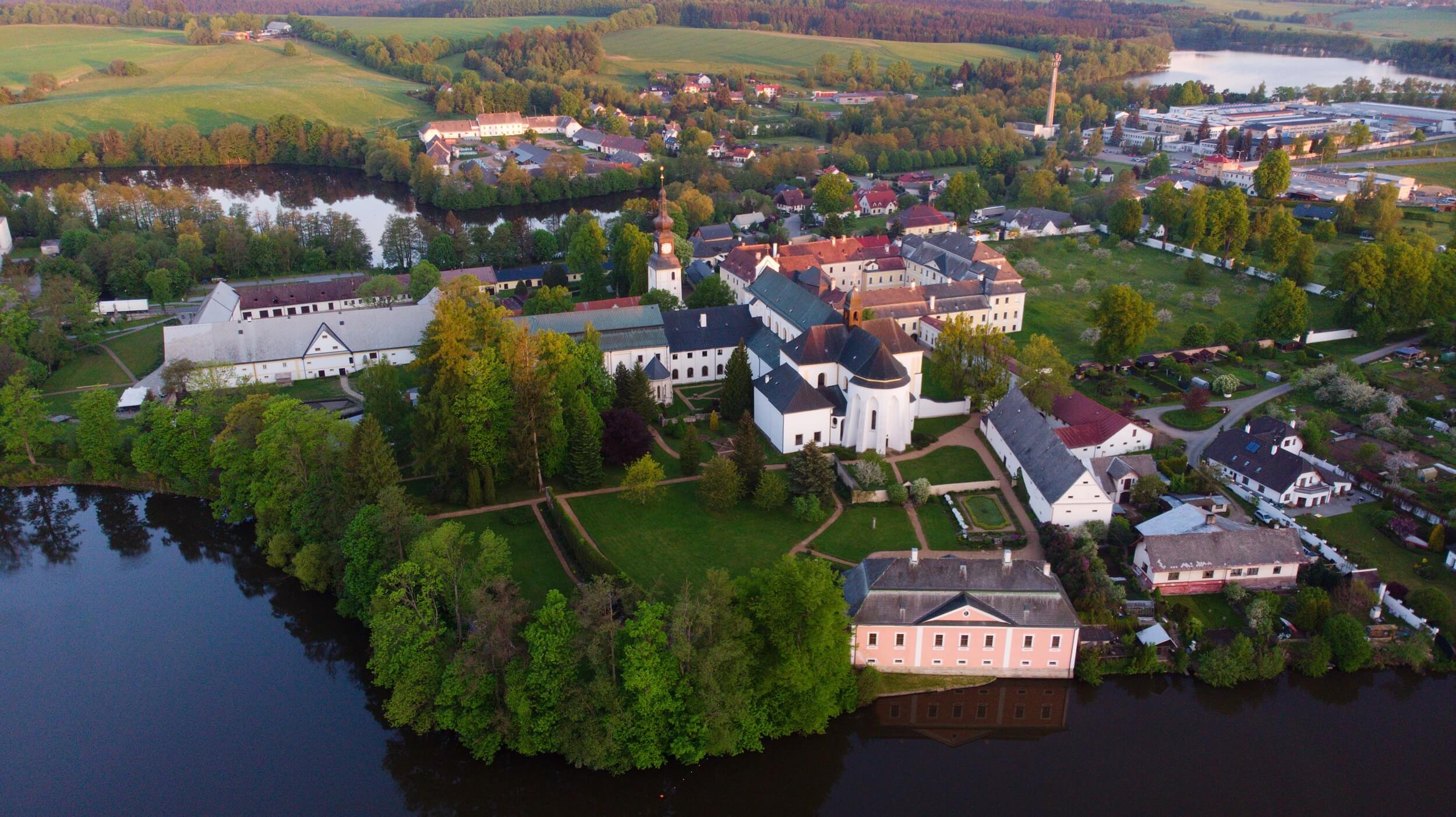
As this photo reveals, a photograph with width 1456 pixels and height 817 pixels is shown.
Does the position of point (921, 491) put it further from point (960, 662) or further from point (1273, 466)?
point (1273, 466)

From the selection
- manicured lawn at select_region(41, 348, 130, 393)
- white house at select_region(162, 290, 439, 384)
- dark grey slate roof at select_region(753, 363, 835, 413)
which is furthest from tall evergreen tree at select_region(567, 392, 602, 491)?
manicured lawn at select_region(41, 348, 130, 393)

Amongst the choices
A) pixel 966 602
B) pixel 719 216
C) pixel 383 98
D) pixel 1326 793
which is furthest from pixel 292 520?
pixel 383 98

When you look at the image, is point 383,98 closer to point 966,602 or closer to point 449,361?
point 449,361

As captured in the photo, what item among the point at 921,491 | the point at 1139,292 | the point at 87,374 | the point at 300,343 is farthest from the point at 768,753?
the point at 1139,292

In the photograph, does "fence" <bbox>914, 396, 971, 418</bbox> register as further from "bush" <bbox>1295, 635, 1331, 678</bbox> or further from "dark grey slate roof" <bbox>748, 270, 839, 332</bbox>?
"bush" <bbox>1295, 635, 1331, 678</bbox>

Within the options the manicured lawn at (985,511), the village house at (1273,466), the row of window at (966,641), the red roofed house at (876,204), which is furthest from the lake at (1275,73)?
the row of window at (966,641)
